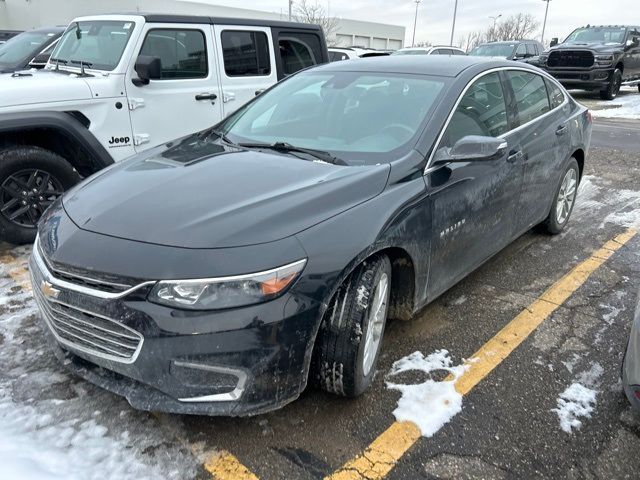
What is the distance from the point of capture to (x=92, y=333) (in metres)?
2.21

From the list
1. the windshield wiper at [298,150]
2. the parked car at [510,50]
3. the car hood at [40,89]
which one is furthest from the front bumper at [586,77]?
the windshield wiper at [298,150]

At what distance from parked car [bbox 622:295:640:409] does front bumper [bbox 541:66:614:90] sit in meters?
15.6

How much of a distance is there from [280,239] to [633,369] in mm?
1606

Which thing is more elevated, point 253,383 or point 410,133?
point 410,133

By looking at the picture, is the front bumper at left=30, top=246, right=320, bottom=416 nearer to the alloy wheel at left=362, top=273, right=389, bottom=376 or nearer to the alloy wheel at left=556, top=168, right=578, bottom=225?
the alloy wheel at left=362, top=273, right=389, bottom=376

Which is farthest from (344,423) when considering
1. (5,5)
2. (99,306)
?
(5,5)

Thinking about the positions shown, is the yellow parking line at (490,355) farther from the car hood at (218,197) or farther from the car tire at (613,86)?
the car tire at (613,86)

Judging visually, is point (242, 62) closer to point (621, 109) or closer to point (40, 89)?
point (40, 89)

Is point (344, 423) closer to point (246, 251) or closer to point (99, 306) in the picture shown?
point (246, 251)

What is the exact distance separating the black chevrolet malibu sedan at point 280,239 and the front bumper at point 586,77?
14.3 meters

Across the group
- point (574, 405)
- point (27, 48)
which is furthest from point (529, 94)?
point (27, 48)

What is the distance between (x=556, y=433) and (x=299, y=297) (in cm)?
141

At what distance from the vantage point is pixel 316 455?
2320mm

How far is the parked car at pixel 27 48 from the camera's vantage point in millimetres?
7069
